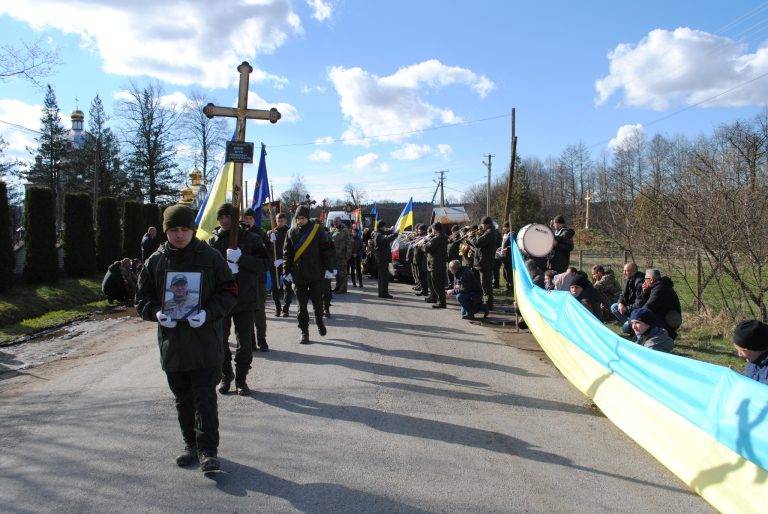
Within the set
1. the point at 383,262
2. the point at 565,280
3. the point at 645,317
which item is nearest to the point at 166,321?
the point at 645,317

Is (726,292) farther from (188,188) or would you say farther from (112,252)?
(188,188)

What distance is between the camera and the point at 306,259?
8.59 m

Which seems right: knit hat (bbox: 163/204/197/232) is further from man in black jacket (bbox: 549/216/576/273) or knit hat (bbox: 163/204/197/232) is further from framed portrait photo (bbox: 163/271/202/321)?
man in black jacket (bbox: 549/216/576/273)

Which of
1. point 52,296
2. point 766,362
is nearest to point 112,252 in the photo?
point 52,296

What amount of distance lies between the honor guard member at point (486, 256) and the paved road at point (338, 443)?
15.3ft

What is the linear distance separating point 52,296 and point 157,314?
12.3 metres

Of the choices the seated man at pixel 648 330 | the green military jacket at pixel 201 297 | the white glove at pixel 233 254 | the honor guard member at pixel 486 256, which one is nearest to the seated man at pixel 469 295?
the honor guard member at pixel 486 256

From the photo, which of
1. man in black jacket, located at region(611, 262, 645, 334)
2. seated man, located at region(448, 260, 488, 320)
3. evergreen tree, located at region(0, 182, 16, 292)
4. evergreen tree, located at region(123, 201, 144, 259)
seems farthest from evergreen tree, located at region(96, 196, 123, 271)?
man in black jacket, located at region(611, 262, 645, 334)

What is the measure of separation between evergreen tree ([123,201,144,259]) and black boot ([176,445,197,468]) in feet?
63.0

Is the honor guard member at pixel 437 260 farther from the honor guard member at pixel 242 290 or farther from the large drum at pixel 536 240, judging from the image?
the honor guard member at pixel 242 290

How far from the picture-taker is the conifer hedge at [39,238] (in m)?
15.5

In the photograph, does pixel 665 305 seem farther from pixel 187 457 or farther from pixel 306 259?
pixel 187 457

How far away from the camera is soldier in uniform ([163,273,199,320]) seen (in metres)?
4.14

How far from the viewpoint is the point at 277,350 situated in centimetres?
834
